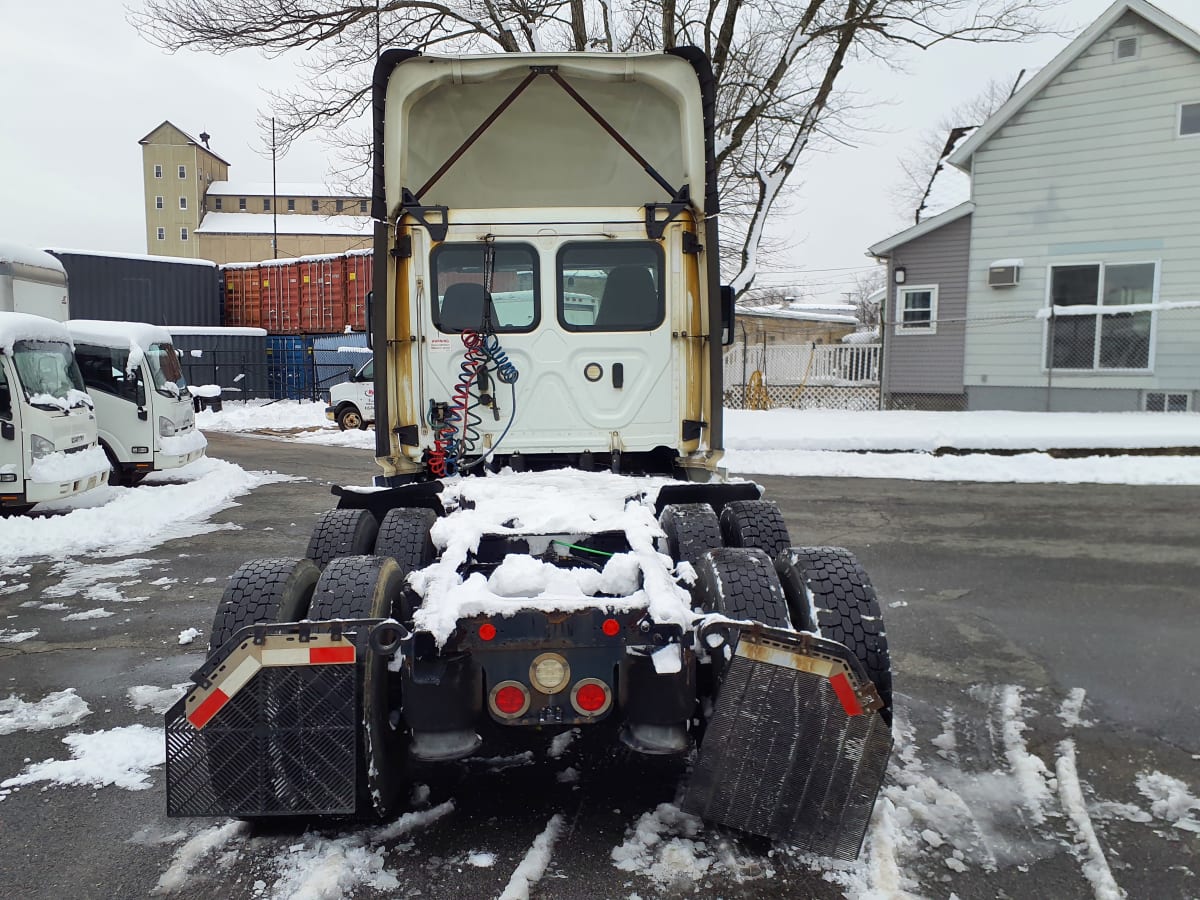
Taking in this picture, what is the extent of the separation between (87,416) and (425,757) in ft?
31.4

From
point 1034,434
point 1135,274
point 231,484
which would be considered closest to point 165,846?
point 231,484

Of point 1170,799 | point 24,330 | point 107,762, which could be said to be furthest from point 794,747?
Result: point 24,330

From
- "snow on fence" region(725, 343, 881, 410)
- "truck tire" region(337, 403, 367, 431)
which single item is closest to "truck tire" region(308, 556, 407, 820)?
"snow on fence" region(725, 343, 881, 410)

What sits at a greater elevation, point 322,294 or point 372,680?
point 322,294

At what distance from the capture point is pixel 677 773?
3723mm

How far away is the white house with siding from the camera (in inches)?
638

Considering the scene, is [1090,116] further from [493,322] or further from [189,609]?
[189,609]

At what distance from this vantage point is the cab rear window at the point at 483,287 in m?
5.53

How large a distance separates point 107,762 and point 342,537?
1.39 m

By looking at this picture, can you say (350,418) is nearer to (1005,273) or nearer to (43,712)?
(1005,273)

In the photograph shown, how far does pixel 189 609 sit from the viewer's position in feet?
21.3

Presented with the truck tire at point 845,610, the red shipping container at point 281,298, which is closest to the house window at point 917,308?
the truck tire at point 845,610

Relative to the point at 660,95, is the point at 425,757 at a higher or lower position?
lower

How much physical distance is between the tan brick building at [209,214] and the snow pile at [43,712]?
73.9m
